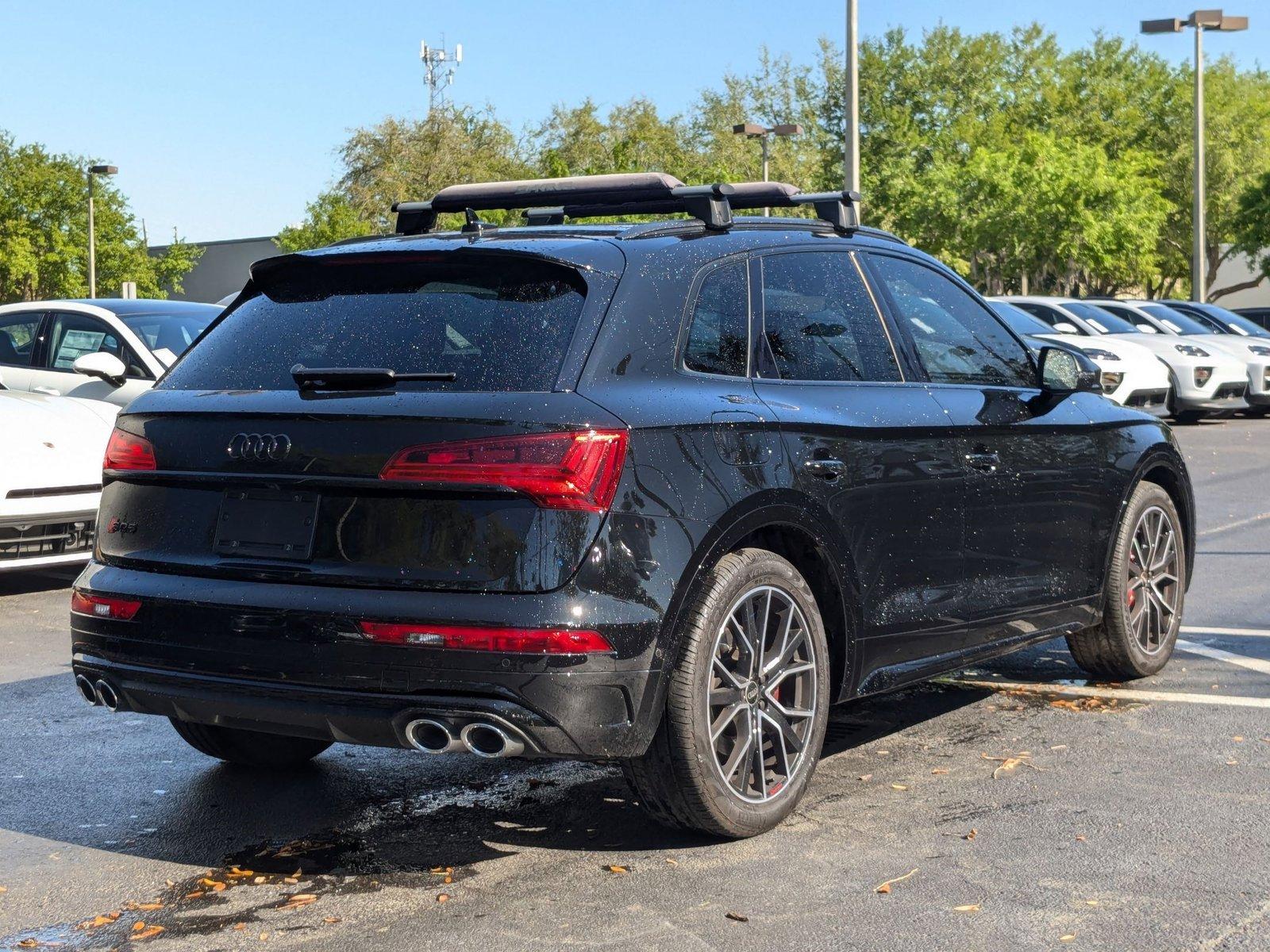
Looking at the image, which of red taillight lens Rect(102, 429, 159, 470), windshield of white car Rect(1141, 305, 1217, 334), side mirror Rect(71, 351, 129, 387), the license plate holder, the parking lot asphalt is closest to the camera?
the parking lot asphalt

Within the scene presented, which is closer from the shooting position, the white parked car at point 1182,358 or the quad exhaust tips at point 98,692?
the quad exhaust tips at point 98,692

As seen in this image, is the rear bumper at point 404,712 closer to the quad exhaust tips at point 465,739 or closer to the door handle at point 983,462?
the quad exhaust tips at point 465,739

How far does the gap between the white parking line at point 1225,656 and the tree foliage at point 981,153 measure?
44067mm

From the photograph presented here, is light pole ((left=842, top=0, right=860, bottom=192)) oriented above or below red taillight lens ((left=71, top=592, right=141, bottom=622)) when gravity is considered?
above

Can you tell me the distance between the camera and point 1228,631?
7883 mm

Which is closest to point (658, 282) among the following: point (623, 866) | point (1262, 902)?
point (623, 866)

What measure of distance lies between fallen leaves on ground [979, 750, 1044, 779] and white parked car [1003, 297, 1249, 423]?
1720 centimetres

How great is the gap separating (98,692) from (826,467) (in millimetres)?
2104

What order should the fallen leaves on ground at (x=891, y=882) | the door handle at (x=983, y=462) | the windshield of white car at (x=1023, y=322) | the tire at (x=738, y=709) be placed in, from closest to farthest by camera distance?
the fallen leaves on ground at (x=891, y=882) < the tire at (x=738, y=709) < the door handle at (x=983, y=462) < the windshield of white car at (x=1023, y=322)

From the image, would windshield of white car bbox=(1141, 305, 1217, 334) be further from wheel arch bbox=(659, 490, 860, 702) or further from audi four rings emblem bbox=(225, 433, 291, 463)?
audi four rings emblem bbox=(225, 433, 291, 463)

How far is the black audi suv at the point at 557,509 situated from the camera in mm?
4098

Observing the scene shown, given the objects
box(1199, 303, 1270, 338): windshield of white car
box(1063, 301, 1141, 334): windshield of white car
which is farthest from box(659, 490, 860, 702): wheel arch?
box(1199, 303, 1270, 338): windshield of white car

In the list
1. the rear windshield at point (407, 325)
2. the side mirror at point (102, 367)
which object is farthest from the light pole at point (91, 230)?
the rear windshield at point (407, 325)

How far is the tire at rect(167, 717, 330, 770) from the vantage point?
5.42 meters
